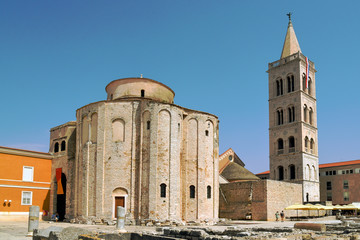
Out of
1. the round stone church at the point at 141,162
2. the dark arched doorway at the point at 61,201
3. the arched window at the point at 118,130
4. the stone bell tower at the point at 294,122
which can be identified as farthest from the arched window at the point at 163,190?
the stone bell tower at the point at 294,122

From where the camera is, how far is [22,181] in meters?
36.8

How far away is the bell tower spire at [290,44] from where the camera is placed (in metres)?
64.9

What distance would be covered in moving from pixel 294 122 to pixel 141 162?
115ft

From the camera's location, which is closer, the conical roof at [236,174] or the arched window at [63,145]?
the arched window at [63,145]

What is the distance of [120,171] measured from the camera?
32.2m

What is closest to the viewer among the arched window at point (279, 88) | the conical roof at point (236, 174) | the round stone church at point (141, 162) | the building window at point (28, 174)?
the round stone church at point (141, 162)

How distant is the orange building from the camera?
116 feet

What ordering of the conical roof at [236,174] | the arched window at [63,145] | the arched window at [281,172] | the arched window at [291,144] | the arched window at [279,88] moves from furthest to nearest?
1. the arched window at [279,88]
2. the arched window at [281,172]
3. the arched window at [291,144]
4. the conical roof at [236,174]
5. the arched window at [63,145]

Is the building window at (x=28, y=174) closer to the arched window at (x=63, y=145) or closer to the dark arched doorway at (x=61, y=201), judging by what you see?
the dark arched doorway at (x=61, y=201)

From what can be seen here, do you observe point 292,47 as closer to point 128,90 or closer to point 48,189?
point 128,90

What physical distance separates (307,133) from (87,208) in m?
40.0

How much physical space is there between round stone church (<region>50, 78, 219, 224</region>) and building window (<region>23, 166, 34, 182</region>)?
3919 millimetres

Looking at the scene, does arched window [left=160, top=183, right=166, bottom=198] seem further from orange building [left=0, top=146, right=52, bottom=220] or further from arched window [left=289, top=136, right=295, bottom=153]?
arched window [left=289, top=136, right=295, bottom=153]

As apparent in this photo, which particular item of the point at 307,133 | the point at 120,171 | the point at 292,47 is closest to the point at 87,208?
the point at 120,171
